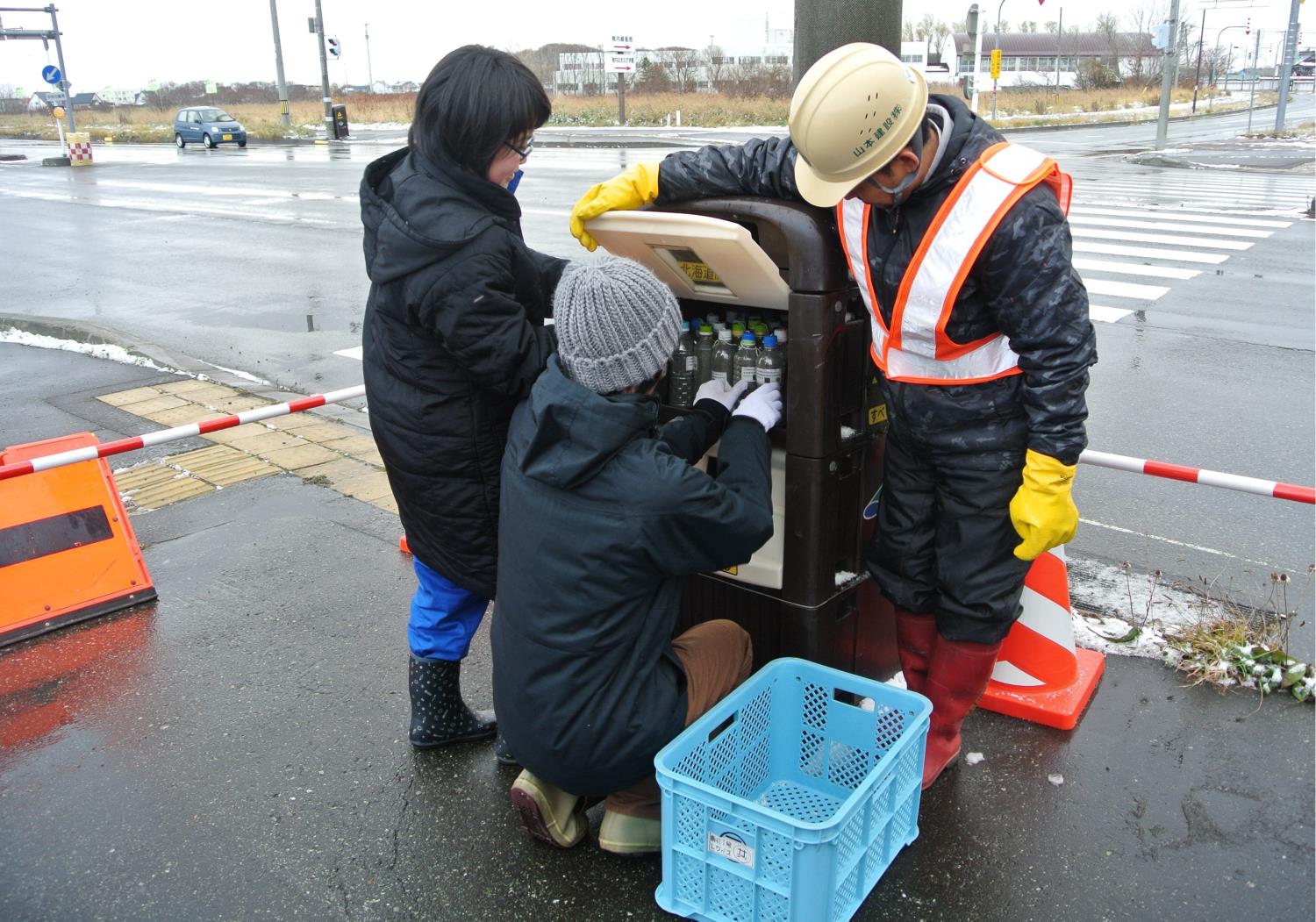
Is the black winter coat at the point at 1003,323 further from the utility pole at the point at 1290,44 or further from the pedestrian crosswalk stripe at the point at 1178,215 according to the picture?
the utility pole at the point at 1290,44

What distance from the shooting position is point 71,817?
9.13 ft

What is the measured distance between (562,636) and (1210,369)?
6.38 m

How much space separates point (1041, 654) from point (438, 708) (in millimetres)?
1801

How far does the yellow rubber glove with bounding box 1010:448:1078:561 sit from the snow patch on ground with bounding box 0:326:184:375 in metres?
6.48

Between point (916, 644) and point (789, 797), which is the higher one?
point (916, 644)

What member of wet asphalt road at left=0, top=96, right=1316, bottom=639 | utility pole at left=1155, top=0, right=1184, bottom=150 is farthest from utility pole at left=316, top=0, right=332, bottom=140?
utility pole at left=1155, top=0, right=1184, bottom=150

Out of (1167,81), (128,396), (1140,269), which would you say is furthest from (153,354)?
(1167,81)

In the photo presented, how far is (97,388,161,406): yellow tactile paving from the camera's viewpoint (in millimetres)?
6609

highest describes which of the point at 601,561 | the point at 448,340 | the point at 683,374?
the point at 448,340

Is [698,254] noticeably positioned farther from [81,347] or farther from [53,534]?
[81,347]

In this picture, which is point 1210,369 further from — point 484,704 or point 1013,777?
point 484,704

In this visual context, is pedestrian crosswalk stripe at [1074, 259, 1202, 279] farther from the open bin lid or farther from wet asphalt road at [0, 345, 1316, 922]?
the open bin lid

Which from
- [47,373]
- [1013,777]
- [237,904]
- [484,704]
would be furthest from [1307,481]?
[47,373]

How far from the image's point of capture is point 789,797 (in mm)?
2734
